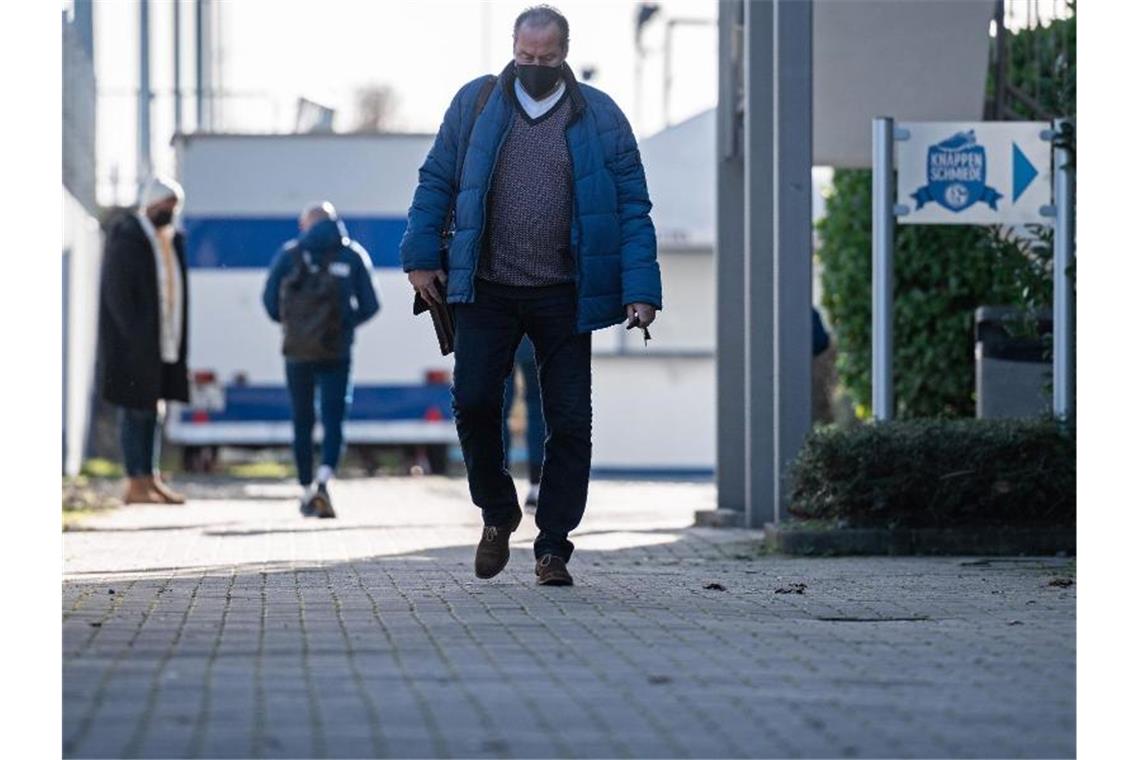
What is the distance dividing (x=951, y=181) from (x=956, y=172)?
5 centimetres

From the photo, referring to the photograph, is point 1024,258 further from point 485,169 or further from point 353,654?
point 353,654

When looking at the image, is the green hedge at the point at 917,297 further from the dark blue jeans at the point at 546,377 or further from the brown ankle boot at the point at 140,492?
the dark blue jeans at the point at 546,377

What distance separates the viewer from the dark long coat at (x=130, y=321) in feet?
46.0

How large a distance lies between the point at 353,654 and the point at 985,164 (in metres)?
5.96

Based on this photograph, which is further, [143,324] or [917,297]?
[917,297]

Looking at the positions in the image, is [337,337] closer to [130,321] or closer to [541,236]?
[130,321]

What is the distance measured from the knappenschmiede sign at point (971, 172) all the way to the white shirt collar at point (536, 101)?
3582 millimetres

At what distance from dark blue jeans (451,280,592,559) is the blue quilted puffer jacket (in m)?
0.11

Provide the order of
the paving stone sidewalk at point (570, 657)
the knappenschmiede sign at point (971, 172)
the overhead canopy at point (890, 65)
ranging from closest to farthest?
1. the paving stone sidewalk at point (570, 657)
2. the knappenschmiede sign at point (971, 172)
3. the overhead canopy at point (890, 65)

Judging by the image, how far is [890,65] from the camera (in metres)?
12.1

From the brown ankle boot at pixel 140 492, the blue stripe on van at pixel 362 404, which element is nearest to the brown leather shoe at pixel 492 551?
the brown ankle boot at pixel 140 492

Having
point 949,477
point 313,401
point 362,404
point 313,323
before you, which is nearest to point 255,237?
point 362,404
